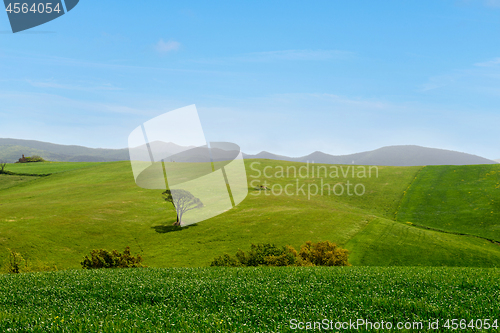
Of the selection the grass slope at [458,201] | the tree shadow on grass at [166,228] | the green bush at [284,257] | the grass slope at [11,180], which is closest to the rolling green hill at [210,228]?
the tree shadow on grass at [166,228]

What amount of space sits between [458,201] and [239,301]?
88.4 metres

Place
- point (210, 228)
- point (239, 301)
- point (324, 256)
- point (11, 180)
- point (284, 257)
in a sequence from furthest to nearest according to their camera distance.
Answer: point (11, 180) < point (210, 228) < point (324, 256) < point (284, 257) < point (239, 301)

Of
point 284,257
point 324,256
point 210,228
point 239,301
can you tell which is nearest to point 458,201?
point 324,256

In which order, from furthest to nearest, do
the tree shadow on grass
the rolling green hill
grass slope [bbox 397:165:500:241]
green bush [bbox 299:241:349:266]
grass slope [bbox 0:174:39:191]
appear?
1. grass slope [bbox 0:174:39:191]
2. grass slope [bbox 397:165:500:241]
3. the tree shadow on grass
4. the rolling green hill
5. green bush [bbox 299:241:349:266]

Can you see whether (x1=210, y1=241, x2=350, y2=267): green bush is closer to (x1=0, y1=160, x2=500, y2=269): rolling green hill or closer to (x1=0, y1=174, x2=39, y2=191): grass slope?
(x1=0, y1=160, x2=500, y2=269): rolling green hill

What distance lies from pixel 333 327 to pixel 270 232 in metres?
49.3

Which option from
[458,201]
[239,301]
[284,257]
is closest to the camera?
[239,301]

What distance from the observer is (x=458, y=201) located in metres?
77.4

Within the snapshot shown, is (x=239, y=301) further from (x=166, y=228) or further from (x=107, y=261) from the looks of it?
(x=166, y=228)

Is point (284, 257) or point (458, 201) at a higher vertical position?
point (284, 257)

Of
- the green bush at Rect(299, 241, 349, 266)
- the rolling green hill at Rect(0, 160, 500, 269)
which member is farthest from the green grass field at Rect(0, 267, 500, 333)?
the rolling green hill at Rect(0, 160, 500, 269)

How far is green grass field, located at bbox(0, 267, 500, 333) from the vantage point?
8.80 metres

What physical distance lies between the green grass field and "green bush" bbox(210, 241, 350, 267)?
1379 centimetres

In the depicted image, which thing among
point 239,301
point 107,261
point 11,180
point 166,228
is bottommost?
point 166,228
